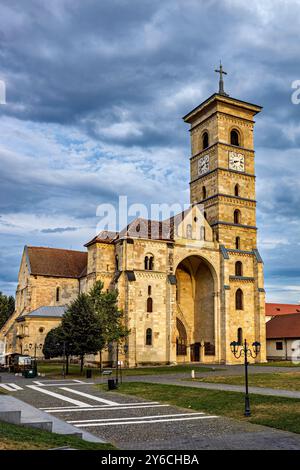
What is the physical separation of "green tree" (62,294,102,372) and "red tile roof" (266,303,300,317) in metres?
49.3

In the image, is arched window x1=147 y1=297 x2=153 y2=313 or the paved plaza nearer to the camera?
the paved plaza

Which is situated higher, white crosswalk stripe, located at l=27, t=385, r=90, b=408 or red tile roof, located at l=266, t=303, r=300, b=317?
red tile roof, located at l=266, t=303, r=300, b=317

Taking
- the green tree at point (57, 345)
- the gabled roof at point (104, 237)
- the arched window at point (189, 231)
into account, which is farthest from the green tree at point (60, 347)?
the arched window at point (189, 231)

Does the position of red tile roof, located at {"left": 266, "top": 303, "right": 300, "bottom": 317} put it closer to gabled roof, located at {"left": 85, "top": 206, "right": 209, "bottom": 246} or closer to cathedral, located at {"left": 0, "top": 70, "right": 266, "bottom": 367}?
cathedral, located at {"left": 0, "top": 70, "right": 266, "bottom": 367}

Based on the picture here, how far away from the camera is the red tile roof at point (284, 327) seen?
5747 cm

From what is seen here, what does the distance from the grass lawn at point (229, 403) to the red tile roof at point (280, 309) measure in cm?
5830

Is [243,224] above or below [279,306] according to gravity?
above

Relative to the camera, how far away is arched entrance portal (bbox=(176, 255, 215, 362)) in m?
54.9

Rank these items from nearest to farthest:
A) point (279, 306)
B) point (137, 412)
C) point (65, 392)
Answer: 1. point (137, 412)
2. point (65, 392)
3. point (279, 306)

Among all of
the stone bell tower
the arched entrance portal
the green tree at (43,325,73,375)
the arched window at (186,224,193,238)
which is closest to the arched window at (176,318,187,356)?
the arched entrance portal
